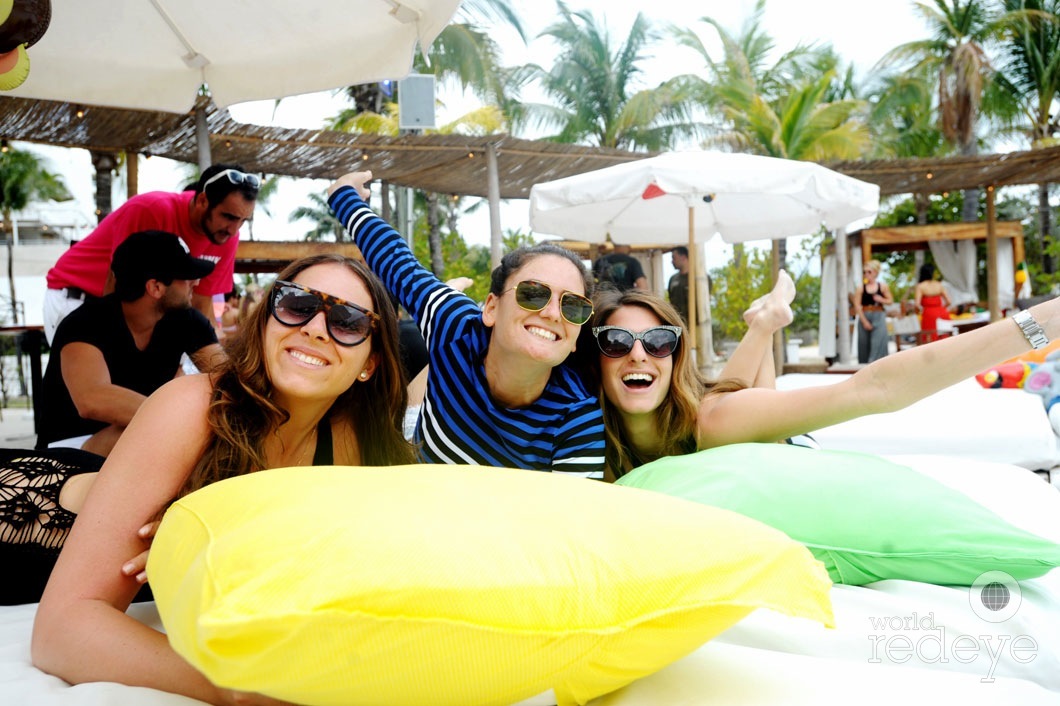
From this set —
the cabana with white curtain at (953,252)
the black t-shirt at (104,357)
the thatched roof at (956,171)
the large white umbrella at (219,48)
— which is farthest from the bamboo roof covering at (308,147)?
the cabana with white curtain at (953,252)

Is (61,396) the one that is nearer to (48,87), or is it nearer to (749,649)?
(48,87)

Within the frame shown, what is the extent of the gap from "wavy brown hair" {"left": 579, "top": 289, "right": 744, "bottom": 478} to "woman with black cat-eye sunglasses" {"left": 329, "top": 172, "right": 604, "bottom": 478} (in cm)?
13

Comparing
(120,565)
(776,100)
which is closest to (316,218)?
(776,100)

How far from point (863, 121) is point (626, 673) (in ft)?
103

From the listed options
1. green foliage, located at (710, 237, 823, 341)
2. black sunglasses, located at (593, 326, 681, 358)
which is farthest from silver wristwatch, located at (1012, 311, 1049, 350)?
green foliage, located at (710, 237, 823, 341)

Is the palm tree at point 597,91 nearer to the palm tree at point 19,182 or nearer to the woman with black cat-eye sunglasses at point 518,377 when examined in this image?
the palm tree at point 19,182

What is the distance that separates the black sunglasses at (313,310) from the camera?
2006 millimetres

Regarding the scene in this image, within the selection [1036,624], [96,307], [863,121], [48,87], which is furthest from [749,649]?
[863,121]

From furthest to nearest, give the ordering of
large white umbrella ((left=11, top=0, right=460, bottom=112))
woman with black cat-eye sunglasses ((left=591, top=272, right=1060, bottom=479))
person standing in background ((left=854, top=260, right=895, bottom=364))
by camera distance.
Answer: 1. person standing in background ((left=854, top=260, right=895, bottom=364))
2. large white umbrella ((left=11, top=0, right=460, bottom=112))
3. woman with black cat-eye sunglasses ((left=591, top=272, right=1060, bottom=479))

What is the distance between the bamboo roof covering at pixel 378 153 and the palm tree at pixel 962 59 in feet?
42.1

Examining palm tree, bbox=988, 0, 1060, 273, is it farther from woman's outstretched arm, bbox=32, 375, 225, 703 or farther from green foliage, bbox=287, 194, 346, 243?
green foliage, bbox=287, 194, 346, 243

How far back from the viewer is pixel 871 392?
7.45 feet

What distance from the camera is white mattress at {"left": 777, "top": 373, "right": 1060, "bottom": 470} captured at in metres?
4.13

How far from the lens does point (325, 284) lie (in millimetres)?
2100
